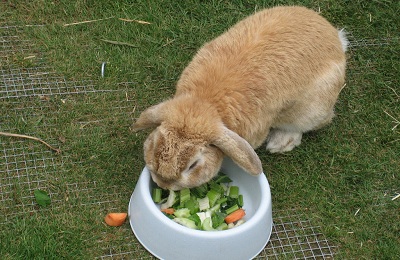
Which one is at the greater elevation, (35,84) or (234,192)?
(35,84)

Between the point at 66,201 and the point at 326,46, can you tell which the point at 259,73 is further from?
the point at 66,201

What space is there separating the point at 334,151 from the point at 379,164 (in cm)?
29

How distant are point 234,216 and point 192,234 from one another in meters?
0.39

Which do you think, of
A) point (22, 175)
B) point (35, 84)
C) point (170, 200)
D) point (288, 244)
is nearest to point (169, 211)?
point (170, 200)

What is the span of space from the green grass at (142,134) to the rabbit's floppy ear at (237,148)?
0.58m

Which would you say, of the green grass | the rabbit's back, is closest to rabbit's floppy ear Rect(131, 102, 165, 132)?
the rabbit's back

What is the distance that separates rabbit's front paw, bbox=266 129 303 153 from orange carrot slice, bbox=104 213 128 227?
1071 mm

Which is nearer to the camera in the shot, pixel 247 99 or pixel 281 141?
pixel 247 99

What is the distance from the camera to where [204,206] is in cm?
342

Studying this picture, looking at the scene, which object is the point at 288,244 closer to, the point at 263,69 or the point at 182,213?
the point at 182,213

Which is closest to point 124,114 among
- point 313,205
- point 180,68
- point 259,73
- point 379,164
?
point 180,68

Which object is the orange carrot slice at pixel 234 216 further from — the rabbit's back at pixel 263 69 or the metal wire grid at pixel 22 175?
the metal wire grid at pixel 22 175

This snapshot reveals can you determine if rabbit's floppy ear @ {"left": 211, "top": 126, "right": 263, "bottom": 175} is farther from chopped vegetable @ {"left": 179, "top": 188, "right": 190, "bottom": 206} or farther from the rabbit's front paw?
the rabbit's front paw

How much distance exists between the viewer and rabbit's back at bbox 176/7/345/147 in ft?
11.1
